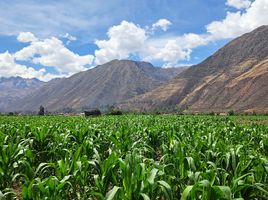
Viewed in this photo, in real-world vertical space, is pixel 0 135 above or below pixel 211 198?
above

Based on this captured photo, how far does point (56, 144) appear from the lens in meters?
10.0

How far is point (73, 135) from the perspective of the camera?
11188 millimetres

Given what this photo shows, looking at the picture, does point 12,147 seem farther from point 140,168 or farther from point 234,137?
point 234,137

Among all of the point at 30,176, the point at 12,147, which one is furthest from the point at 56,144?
the point at 30,176

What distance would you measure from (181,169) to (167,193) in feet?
6.09

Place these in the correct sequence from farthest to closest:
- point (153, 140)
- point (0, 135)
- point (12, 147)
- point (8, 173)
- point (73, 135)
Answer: point (153, 140), point (73, 135), point (0, 135), point (12, 147), point (8, 173)

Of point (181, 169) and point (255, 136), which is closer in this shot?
point (181, 169)

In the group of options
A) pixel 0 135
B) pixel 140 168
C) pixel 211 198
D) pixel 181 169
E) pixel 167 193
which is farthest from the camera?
pixel 0 135

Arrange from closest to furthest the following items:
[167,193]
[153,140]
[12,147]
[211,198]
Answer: [211,198], [167,193], [12,147], [153,140]

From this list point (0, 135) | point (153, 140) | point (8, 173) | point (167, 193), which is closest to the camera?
point (167, 193)

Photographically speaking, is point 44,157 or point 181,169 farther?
point 44,157

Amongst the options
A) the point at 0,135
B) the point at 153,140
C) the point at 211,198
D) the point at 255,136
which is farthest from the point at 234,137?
the point at 211,198

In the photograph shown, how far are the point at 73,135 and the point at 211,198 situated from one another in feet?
24.6

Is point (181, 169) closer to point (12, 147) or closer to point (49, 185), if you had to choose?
point (49, 185)
